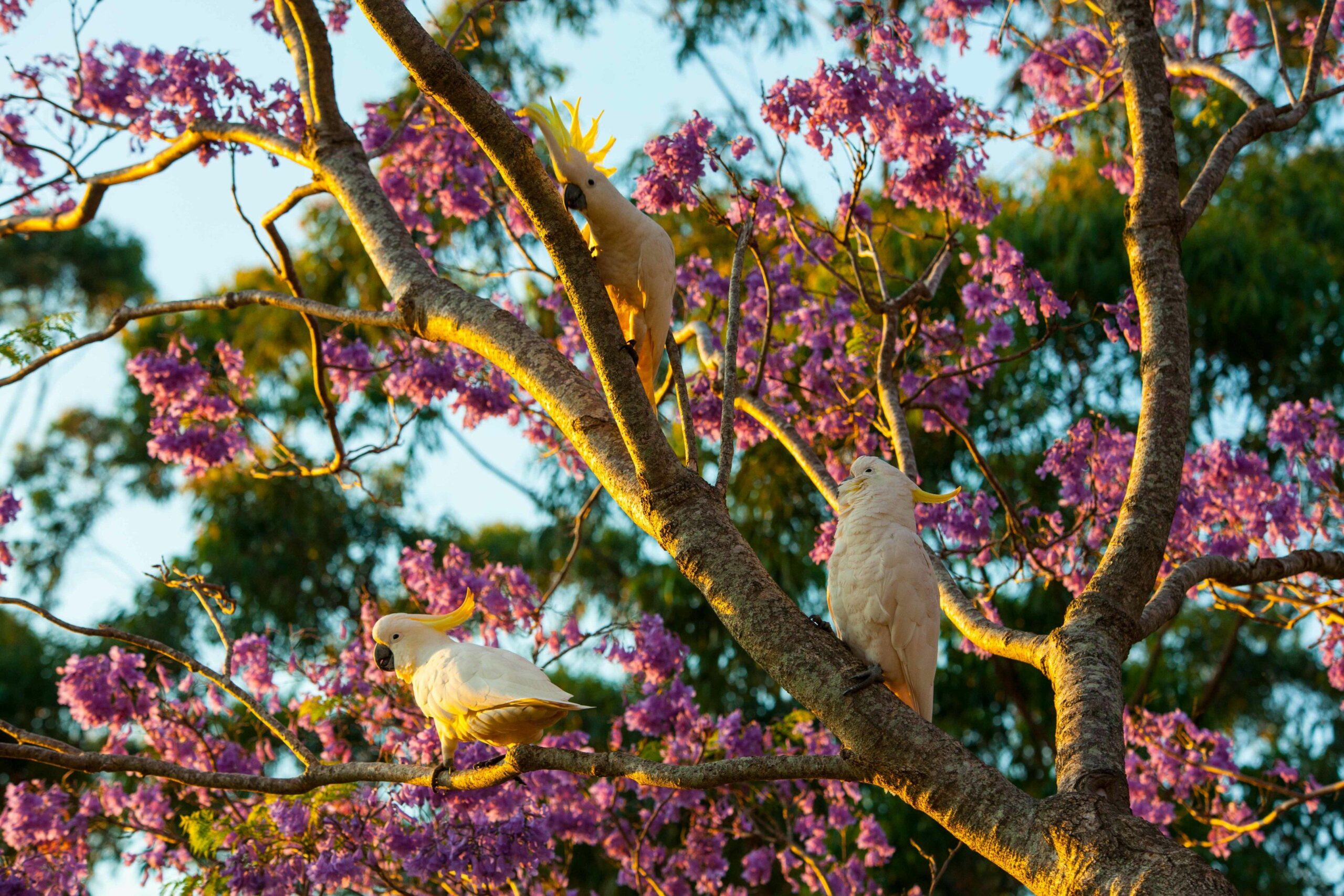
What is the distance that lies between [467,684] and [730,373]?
34.7 inches

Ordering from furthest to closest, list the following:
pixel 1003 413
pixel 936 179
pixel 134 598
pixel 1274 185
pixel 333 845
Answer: pixel 134 598, pixel 1274 185, pixel 1003 413, pixel 936 179, pixel 333 845

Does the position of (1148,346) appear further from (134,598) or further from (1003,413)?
(134,598)

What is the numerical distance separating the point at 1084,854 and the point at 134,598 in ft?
36.4

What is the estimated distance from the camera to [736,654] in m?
7.68

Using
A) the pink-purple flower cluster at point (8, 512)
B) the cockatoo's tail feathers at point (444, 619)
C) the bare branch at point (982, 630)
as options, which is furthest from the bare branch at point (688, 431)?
the pink-purple flower cluster at point (8, 512)

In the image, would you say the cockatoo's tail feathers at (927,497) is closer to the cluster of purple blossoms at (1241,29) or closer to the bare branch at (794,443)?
the bare branch at (794,443)

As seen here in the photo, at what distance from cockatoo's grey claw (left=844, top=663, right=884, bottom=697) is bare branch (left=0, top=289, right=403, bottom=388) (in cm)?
140

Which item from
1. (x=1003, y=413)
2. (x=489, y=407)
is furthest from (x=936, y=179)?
(x=1003, y=413)

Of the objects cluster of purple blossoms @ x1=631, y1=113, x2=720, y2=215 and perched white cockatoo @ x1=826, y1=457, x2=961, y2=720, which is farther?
cluster of purple blossoms @ x1=631, y1=113, x2=720, y2=215

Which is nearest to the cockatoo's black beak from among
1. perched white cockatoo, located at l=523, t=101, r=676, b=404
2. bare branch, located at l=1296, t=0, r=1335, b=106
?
perched white cockatoo, located at l=523, t=101, r=676, b=404

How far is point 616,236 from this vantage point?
253 centimetres

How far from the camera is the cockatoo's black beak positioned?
2428mm

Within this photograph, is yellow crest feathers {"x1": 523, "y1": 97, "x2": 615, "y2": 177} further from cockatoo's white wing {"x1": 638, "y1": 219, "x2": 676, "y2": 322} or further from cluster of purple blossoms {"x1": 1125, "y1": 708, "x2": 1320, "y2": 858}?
cluster of purple blossoms {"x1": 1125, "y1": 708, "x2": 1320, "y2": 858}

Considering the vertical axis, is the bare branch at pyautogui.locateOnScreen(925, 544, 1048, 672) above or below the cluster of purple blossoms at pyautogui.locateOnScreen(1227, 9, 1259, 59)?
below
